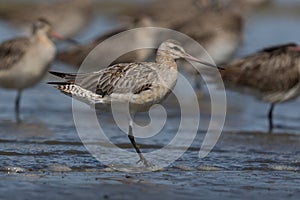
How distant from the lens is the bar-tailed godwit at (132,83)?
746cm

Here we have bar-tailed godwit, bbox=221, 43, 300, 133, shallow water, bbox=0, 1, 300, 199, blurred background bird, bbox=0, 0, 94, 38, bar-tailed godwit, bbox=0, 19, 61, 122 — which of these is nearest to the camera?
shallow water, bbox=0, 1, 300, 199

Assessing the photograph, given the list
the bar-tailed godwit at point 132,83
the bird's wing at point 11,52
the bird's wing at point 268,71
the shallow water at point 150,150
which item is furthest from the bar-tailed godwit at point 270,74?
the bar-tailed godwit at point 132,83

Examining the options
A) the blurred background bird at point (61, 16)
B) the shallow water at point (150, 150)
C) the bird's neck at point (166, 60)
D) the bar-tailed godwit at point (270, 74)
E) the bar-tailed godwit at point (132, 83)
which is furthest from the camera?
the blurred background bird at point (61, 16)

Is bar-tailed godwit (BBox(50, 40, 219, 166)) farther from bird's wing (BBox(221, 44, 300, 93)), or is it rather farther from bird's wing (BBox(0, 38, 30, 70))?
bird's wing (BBox(0, 38, 30, 70))

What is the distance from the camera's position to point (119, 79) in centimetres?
761

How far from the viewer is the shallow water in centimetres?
634

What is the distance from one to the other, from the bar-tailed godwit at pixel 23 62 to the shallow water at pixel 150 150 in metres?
0.38

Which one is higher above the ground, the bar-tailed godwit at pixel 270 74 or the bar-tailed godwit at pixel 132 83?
the bar-tailed godwit at pixel 270 74

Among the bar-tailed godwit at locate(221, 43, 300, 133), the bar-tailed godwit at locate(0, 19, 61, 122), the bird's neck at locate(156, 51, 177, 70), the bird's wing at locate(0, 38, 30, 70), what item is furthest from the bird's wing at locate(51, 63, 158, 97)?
the bird's wing at locate(0, 38, 30, 70)

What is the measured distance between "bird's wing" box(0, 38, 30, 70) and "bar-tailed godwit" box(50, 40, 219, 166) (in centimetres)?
363

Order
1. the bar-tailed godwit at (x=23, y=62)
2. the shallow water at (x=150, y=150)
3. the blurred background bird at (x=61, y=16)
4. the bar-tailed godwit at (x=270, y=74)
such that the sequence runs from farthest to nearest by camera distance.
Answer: the blurred background bird at (x=61, y=16)
the bar-tailed godwit at (x=23, y=62)
the bar-tailed godwit at (x=270, y=74)
the shallow water at (x=150, y=150)

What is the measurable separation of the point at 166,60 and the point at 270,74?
3368mm

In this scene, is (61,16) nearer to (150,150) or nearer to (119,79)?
(150,150)

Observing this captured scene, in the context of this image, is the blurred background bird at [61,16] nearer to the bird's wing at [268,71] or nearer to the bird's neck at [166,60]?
the bird's wing at [268,71]
